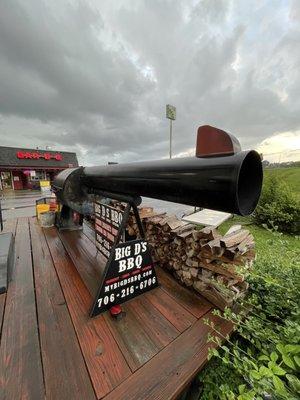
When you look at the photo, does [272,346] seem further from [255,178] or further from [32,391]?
[32,391]

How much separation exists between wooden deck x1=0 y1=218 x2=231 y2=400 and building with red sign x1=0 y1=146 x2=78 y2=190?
80.5 feet

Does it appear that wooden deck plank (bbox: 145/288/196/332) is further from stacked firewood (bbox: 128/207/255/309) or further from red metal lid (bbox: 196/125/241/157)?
red metal lid (bbox: 196/125/241/157)

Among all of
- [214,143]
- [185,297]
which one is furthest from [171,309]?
[214,143]

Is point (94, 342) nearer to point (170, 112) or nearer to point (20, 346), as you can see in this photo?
point (20, 346)

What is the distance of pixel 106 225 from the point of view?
2689mm

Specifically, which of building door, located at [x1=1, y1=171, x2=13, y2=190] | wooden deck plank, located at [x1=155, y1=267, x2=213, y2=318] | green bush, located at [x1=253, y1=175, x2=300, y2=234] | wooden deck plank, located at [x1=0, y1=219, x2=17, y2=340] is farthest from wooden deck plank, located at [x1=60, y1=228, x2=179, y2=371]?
building door, located at [x1=1, y1=171, x2=13, y2=190]

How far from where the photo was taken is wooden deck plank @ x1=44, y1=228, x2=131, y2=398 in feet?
4.60

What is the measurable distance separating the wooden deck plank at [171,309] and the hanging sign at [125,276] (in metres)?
0.13

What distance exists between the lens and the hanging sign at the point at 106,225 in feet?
8.14

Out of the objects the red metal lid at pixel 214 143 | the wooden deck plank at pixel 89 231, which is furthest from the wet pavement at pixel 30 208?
the red metal lid at pixel 214 143

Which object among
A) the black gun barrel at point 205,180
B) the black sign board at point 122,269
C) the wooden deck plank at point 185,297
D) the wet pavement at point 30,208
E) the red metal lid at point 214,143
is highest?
the red metal lid at point 214,143

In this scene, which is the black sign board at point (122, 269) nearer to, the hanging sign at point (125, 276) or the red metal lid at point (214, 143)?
the hanging sign at point (125, 276)

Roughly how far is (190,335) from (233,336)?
608 millimetres

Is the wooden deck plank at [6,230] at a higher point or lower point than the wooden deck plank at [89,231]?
lower
